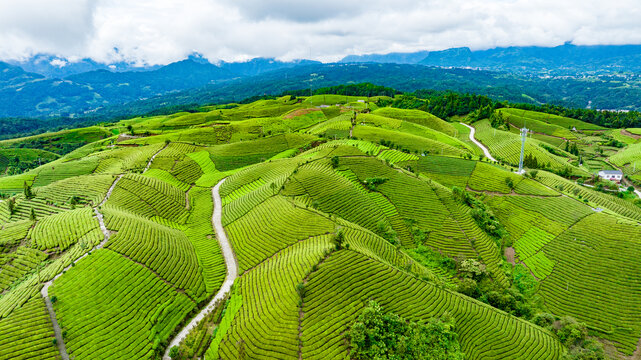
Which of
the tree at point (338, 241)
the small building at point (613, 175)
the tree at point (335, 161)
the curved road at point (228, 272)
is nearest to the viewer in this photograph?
the curved road at point (228, 272)

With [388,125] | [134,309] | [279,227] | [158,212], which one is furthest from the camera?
[388,125]

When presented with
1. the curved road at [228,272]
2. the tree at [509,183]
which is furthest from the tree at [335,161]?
the tree at [509,183]

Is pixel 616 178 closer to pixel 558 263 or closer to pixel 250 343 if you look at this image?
pixel 558 263

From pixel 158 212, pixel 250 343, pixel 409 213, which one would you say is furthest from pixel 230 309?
pixel 409 213

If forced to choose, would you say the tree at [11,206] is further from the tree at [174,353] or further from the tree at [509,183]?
the tree at [509,183]

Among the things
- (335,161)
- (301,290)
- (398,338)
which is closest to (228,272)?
(301,290)

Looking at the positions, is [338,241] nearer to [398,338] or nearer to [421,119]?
[398,338]

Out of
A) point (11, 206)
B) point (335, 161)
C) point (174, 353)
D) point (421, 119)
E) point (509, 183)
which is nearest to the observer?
point (174, 353)
